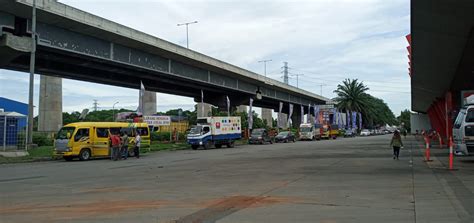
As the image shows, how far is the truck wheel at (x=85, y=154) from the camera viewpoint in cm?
2812

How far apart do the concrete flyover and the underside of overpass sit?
20.1 m

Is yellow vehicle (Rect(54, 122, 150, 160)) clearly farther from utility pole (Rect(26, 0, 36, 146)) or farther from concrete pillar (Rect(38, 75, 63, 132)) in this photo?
concrete pillar (Rect(38, 75, 63, 132))

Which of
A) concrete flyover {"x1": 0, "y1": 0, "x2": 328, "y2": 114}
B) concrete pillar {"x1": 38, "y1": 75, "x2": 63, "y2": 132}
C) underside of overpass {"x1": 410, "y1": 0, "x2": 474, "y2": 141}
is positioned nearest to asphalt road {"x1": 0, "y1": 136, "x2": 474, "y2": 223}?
underside of overpass {"x1": 410, "y1": 0, "x2": 474, "y2": 141}

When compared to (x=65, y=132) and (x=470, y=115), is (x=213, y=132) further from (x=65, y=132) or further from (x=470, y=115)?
(x=470, y=115)

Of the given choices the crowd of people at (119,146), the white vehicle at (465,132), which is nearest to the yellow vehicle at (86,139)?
the crowd of people at (119,146)

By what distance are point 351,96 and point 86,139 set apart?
8145 centimetres

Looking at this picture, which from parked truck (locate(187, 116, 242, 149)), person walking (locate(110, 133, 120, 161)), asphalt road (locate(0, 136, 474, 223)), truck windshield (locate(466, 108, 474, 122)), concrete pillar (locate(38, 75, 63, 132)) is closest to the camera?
asphalt road (locate(0, 136, 474, 223))

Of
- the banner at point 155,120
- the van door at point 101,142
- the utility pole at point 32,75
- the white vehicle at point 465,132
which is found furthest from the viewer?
the banner at point 155,120

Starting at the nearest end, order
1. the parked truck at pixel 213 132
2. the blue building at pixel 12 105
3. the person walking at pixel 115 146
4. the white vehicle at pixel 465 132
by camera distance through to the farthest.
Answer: the white vehicle at pixel 465 132 < the person walking at pixel 115 146 < the parked truck at pixel 213 132 < the blue building at pixel 12 105

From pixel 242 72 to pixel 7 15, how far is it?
33430 mm

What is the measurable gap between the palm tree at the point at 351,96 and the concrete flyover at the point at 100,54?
153 feet

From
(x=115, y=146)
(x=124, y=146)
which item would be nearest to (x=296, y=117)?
(x=124, y=146)

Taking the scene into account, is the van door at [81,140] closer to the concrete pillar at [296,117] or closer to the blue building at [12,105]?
the blue building at [12,105]

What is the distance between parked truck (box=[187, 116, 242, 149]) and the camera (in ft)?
134
